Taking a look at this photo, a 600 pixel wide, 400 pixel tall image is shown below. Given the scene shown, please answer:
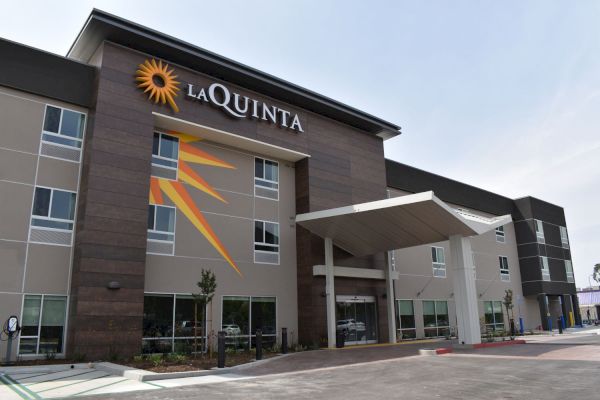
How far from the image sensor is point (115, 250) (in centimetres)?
1758

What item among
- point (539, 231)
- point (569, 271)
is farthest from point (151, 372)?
point (569, 271)

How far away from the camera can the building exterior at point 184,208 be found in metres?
17.1

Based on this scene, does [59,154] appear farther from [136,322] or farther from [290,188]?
[290,188]

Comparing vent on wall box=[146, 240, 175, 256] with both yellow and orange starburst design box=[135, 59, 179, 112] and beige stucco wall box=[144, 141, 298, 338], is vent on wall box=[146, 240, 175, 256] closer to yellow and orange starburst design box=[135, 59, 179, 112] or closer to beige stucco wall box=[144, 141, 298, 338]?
beige stucco wall box=[144, 141, 298, 338]

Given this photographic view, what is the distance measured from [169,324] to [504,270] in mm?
30043

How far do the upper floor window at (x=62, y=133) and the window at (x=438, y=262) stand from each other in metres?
22.9

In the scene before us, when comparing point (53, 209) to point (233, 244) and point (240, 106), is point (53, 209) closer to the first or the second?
point (233, 244)

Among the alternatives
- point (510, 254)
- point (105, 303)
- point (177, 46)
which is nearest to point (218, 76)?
point (177, 46)

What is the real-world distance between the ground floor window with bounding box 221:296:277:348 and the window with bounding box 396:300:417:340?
31.4 feet

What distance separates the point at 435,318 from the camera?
31500 mm

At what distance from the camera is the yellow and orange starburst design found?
1980 centimetres

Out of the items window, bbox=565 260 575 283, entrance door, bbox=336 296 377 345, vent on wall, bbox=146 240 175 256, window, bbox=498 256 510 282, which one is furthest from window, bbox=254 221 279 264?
window, bbox=565 260 575 283

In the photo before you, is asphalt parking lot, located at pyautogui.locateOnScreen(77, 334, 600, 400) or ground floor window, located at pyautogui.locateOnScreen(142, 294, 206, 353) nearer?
asphalt parking lot, located at pyautogui.locateOnScreen(77, 334, 600, 400)

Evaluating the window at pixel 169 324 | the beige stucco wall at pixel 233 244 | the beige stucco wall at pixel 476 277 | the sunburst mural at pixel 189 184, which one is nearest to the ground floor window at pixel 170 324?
the window at pixel 169 324
